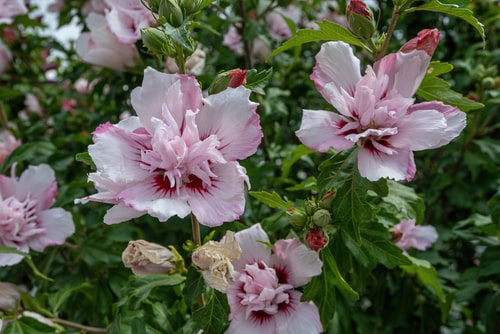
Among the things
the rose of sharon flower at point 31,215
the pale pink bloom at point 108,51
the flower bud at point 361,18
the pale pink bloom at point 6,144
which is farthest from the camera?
the pale pink bloom at point 6,144

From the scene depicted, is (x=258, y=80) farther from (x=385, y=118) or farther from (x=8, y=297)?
(x=8, y=297)

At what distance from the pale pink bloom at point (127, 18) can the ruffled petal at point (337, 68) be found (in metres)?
0.58

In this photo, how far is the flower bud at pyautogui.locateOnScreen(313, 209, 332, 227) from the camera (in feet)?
Result: 3.18

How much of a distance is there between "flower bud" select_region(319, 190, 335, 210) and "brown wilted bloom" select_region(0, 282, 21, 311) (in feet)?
2.29

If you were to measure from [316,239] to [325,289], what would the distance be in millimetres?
136

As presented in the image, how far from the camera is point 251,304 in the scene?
1.03m

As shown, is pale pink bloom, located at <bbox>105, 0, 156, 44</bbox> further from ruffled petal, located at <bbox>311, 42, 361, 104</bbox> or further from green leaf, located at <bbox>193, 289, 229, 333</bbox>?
green leaf, located at <bbox>193, 289, 229, 333</bbox>

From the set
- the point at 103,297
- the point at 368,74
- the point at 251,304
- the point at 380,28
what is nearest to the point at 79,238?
the point at 103,297

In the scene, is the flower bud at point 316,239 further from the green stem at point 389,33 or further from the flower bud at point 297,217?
the green stem at point 389,33

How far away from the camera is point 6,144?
71.9 inches

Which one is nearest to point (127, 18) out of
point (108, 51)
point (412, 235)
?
point (108, 51)

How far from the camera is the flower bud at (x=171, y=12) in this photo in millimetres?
917

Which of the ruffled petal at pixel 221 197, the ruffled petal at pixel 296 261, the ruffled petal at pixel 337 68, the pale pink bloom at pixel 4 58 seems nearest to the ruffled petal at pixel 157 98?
the ruffled petal at pixel 221 197

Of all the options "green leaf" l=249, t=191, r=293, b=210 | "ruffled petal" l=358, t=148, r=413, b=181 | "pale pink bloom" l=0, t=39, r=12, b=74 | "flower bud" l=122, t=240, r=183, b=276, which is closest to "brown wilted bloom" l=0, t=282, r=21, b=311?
"flower bud" l=122, t=240, r=183, b=276
